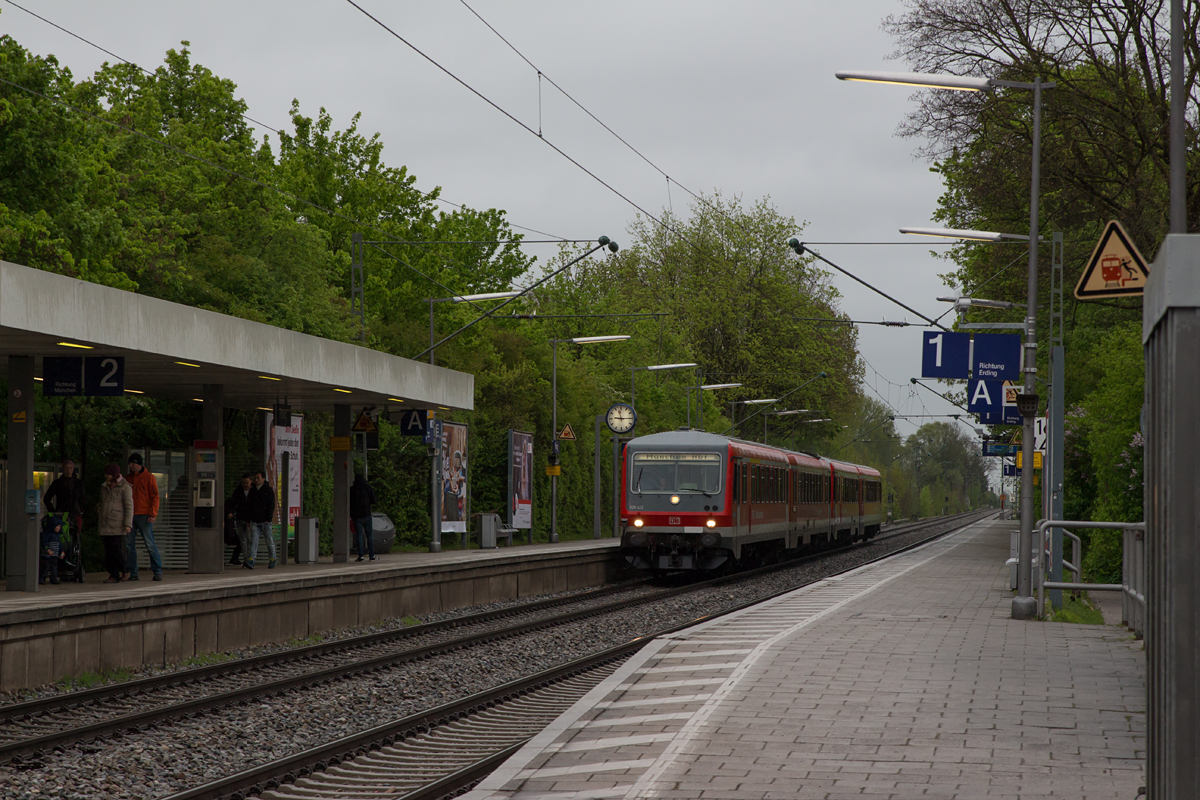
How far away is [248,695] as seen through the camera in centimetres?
1259

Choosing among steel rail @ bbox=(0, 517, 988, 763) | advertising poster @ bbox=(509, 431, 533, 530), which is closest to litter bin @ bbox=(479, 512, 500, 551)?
advertising poster @ bbox=(509, 431, 533, 530)

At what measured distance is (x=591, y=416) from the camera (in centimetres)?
4691

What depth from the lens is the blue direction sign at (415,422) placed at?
93.1ft

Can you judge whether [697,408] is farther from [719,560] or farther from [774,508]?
[719,560]

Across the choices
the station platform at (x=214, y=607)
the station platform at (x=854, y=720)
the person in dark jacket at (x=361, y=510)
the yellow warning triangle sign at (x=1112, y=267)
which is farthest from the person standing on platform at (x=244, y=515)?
the yellow warning triangle sign at (x=1112, y=267)

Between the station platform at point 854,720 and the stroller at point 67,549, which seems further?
the stroller at point 67,549

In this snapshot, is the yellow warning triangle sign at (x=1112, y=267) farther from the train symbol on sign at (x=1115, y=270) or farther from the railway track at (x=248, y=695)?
the railway track at (x=248, y=695)

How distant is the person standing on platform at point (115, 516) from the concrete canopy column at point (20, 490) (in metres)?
1.82

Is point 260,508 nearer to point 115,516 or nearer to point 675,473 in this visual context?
point 115,516

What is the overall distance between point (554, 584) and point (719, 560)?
3.52 metres

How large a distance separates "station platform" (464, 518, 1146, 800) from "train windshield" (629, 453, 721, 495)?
1368 centimetres

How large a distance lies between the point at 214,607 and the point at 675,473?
1441 cm

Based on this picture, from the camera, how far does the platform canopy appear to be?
15.3 metres

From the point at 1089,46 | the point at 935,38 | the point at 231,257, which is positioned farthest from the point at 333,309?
the point at 1089,46
